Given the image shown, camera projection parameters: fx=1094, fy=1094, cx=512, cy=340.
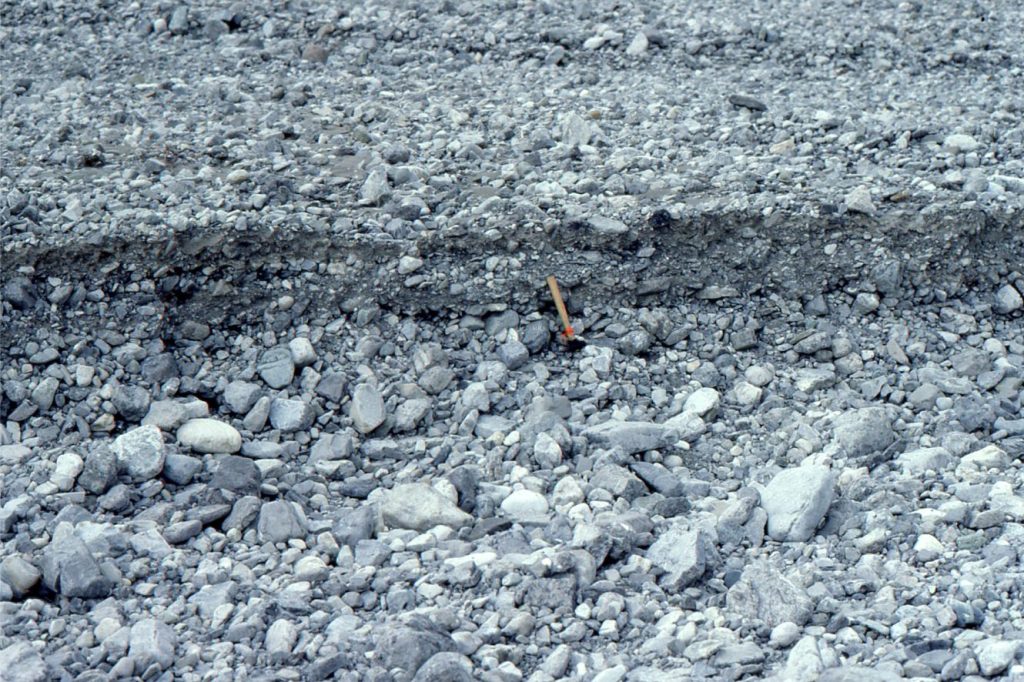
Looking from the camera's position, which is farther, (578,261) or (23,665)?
(578,261)

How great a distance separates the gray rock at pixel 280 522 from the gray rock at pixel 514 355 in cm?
99

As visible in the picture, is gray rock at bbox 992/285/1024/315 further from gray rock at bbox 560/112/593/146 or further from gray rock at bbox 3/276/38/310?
gray rock at bbox 3/276/38/310

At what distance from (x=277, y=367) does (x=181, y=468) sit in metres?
0.57

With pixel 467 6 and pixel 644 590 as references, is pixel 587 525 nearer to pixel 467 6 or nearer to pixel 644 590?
pixel 644 590

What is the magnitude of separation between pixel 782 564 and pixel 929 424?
3.02 feet

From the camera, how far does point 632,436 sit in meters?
3.42

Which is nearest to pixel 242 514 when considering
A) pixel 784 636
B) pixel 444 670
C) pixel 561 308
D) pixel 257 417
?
pixel 257 417

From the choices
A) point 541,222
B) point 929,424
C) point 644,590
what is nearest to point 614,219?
point 541,222

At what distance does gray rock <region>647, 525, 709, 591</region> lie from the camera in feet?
9.16

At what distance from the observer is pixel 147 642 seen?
2.54 metres

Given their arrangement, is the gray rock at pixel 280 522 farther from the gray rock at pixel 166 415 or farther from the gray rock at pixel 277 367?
the gray rock at pixel 277 367

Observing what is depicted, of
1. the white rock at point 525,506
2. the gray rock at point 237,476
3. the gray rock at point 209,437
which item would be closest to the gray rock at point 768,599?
the white rock at point 525,506

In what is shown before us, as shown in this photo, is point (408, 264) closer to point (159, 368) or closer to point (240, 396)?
point (240, 396)

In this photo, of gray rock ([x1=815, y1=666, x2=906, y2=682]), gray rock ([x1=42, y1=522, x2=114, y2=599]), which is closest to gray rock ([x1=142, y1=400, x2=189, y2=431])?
gray rock ([x1=42, y1=522, x2=114, y2=599])
